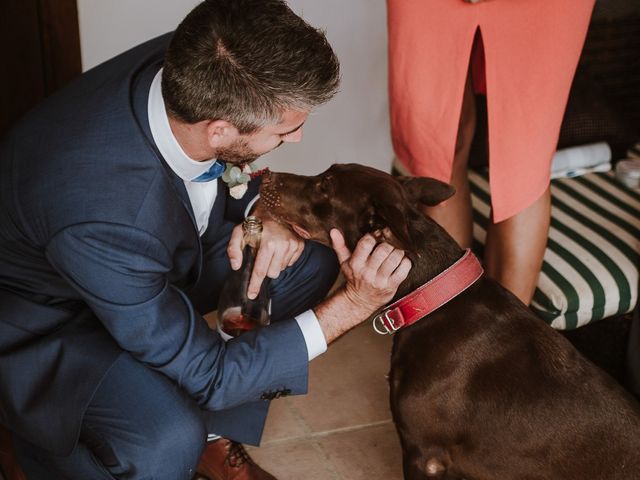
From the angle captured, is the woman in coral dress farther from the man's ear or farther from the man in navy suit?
the man's ear

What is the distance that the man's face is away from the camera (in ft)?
5.86

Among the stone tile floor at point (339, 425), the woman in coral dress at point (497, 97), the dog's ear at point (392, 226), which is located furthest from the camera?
the stone tile floor at point (339, 425)

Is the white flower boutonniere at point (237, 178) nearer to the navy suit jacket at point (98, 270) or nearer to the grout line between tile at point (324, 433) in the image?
the navy suit jacket at point (98, 270)

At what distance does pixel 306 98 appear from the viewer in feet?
5.71

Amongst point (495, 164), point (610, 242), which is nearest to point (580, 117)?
point (610, 242)

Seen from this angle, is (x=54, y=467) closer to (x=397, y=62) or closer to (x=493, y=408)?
(x=493, y=408)

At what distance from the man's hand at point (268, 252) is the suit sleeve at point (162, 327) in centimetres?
20

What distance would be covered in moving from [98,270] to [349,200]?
24.4 inches

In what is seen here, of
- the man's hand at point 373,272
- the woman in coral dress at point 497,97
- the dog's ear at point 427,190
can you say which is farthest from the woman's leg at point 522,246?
the man's hand at point 373,272

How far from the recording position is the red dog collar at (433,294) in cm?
192

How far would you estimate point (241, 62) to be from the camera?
1.65 m

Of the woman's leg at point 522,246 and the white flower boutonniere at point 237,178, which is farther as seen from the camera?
the woman's leg at point 522,246

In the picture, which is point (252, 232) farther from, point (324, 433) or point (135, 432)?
point (324, 433)

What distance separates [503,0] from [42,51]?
1.42m
